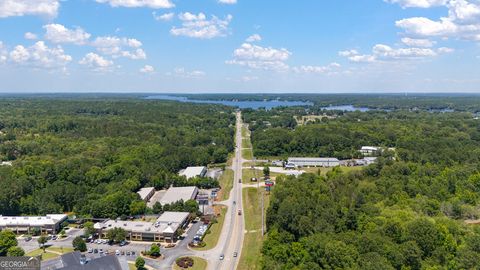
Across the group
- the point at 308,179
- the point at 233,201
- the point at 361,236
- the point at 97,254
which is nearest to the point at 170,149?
the point at 233,201

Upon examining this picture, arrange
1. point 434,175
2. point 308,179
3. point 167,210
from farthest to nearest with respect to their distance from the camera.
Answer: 1. point 434,175
2. point 308,179
3. point 167,210

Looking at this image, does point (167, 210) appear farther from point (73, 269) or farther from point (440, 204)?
point (440, 204)

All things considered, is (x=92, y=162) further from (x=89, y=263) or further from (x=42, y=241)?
(x=89, y=263)

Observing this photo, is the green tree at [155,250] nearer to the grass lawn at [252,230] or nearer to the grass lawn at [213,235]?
the grass lawn at [213,235]

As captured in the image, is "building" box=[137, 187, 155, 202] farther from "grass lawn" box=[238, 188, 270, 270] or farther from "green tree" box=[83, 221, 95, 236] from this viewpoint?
"grass lawn" box=[238, 188, 270, 270]

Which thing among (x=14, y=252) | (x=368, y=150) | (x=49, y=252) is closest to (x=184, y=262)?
(x=49, y=252)

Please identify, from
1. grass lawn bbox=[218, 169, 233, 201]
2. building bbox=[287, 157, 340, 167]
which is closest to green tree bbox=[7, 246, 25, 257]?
grass lawn bbox=[218, 169, 233, 201]
